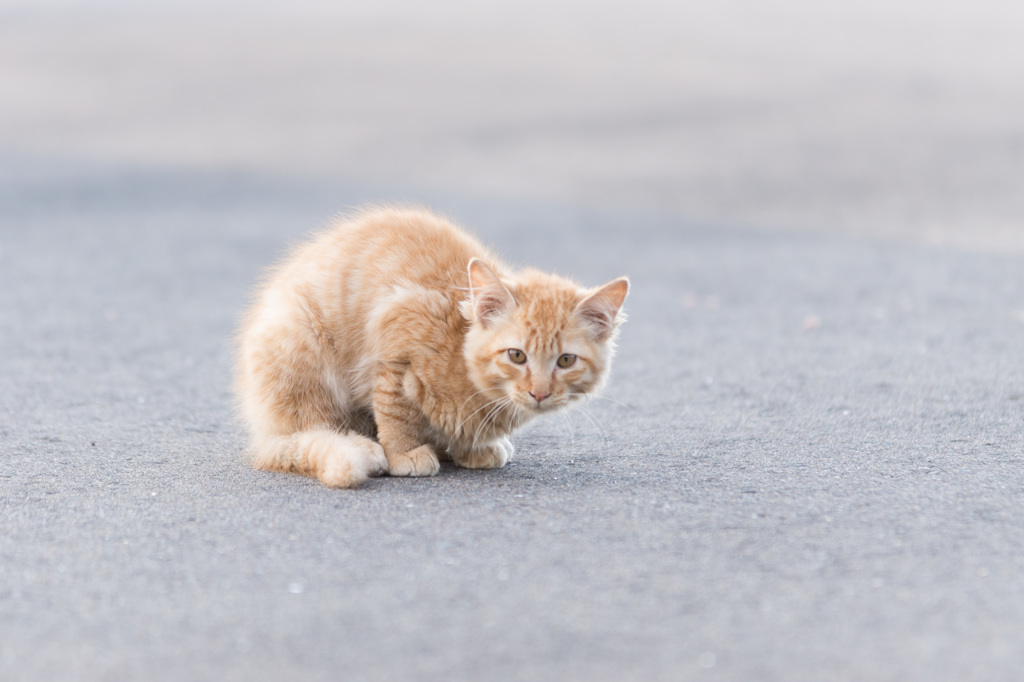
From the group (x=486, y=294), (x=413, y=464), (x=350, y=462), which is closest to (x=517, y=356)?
(x=486, y=294)

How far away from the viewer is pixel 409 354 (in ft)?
9.05

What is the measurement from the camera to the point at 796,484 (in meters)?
2.64

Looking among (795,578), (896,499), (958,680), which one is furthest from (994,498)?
(958,680)

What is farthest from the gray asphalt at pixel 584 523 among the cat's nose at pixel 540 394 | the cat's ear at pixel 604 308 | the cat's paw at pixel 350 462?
the cat's ear at pixel 604 308

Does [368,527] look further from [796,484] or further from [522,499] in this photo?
[796,484]

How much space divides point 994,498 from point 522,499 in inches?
48.5

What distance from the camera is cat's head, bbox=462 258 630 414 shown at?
2.62 meters

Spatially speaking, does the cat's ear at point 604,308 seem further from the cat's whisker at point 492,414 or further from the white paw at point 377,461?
the white paw at point 377,461

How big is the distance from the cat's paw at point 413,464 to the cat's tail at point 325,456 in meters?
0.03

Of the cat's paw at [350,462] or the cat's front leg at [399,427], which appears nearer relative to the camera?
the cat's paw at [350,462]

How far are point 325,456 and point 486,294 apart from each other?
0.64m

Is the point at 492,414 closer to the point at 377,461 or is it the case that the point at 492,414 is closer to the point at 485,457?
the point at 485,457

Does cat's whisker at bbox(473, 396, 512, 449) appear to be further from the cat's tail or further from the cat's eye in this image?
the cat's tail

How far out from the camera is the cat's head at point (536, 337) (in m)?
2.62
